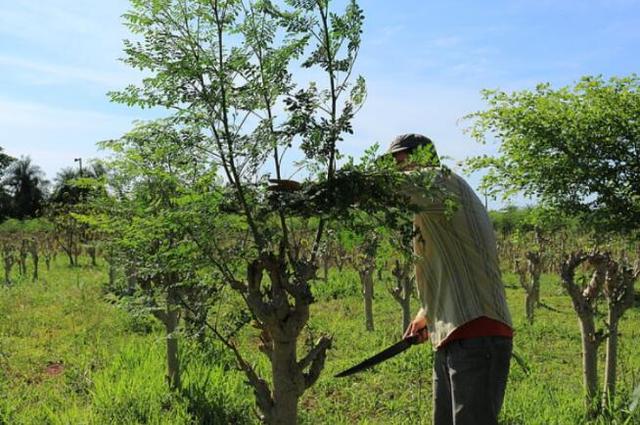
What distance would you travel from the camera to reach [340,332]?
363 inches

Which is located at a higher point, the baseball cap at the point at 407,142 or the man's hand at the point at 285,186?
the baseball cap at the point at 407,142

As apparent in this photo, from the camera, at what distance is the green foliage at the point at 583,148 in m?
5.41

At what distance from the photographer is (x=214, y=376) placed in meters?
5.56

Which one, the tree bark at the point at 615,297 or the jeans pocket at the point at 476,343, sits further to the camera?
the tree bark at the point at 615,297

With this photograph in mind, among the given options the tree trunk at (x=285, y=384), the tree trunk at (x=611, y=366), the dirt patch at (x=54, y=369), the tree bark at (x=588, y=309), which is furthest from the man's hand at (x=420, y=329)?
the dirt patch at (x=54, y=369)

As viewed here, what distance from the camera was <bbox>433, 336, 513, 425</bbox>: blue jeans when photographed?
2.91 m

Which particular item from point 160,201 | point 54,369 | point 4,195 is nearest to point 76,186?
point 160,201

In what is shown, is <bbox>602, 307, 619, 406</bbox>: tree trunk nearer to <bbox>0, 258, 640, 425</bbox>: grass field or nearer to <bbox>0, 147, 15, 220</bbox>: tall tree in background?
<bbox>0, 258, 640, 425</bbox>: grass field

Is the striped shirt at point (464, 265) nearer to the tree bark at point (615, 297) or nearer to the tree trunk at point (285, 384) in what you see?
the tree trunk at point (285, 384)

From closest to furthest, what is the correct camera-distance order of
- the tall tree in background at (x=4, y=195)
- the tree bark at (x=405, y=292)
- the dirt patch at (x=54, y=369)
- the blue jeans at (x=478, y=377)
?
the blue jeans at (x=478, y=377) → the dirt patch at (x=54, y=369) → the tree bark at (x=405, y=292) → the tall tree in background at (x=4, y=195)

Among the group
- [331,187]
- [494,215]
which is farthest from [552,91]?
[494,215]

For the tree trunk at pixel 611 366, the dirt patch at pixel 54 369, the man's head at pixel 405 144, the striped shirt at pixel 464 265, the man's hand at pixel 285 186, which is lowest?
the dirt patch at pixel 54 369

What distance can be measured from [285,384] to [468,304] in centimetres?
98

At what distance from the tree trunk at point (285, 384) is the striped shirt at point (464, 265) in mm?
801
